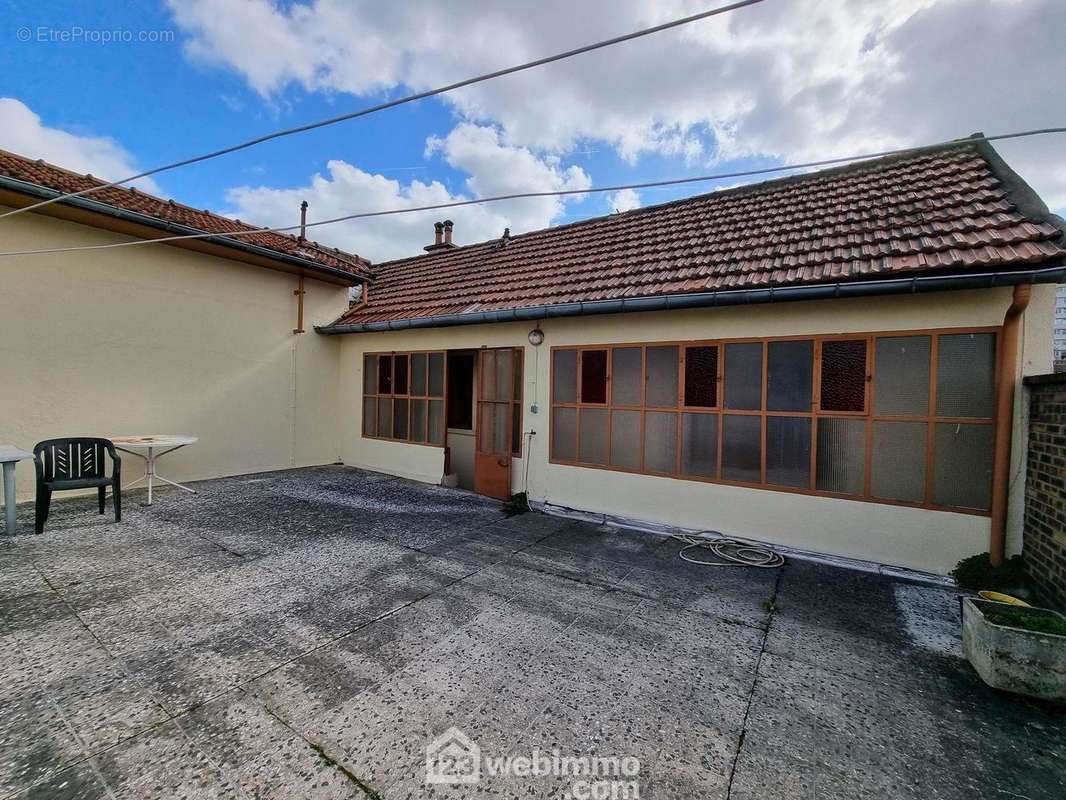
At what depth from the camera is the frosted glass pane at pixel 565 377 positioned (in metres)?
6.22

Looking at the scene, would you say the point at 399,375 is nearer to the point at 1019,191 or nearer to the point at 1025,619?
the point at 1025,619

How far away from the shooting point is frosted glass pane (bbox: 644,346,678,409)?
17.9 ft

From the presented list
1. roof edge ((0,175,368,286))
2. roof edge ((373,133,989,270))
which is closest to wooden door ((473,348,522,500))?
roof edge ((373,133,989,270))

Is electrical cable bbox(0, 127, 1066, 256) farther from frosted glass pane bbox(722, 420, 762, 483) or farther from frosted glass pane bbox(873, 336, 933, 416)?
frosted glass pane bbox(722, 420, 762, 483)

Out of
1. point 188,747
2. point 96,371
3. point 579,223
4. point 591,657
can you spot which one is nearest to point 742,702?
point 591,657

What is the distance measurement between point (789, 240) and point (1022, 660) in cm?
436

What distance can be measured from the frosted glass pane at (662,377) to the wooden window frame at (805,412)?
Result: 0.05 metres

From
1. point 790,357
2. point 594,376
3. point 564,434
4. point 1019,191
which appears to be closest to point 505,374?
point 564,434

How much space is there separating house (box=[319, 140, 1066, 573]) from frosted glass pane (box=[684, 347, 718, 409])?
22 mm

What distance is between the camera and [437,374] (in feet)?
26.1

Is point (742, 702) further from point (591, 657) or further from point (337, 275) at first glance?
point (337, 275)

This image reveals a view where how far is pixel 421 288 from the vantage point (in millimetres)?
8820

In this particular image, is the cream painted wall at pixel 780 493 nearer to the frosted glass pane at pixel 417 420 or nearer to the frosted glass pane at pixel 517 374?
the frosted glass pane at pixel 517 374

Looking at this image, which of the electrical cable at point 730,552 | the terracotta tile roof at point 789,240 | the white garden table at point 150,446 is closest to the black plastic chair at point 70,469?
the white garden table at point 150,446
